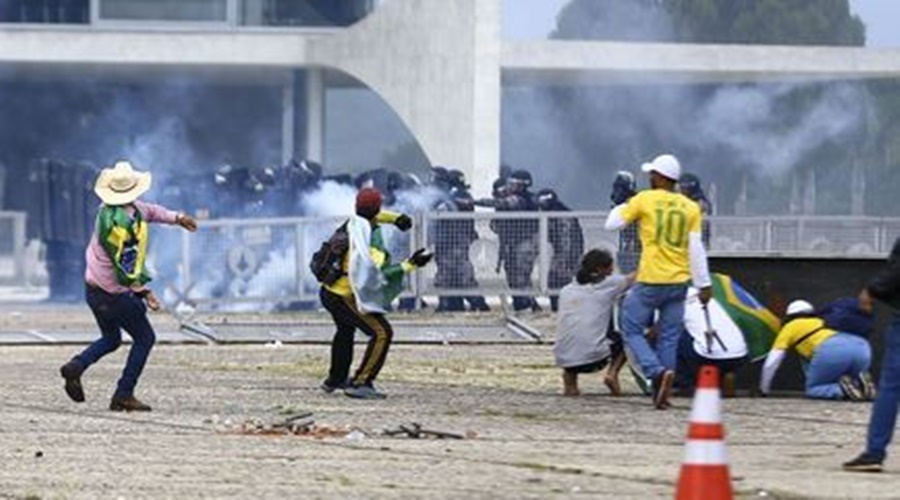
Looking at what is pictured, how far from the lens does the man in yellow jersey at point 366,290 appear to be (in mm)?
20266

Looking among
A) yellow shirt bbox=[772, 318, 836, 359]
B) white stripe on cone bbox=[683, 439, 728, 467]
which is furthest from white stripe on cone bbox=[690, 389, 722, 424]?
yellow shirt bbox=[772, 318, 836, 359]

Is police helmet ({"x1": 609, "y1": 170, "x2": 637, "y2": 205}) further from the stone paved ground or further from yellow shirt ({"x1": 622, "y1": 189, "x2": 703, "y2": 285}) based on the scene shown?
yellow shirt ({"x1": 622, "y1": 189, "x2": 703, "y2": 285})

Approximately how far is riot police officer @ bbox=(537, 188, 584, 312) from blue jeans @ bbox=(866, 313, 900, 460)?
651 inches

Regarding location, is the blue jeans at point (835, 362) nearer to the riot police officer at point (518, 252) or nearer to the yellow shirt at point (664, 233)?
the yellow shirt at point (664, 233)

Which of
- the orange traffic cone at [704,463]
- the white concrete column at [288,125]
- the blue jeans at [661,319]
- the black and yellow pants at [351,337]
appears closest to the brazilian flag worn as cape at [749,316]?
the blue jeans at [661,319]

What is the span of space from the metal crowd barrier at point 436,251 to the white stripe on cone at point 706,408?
740 inches

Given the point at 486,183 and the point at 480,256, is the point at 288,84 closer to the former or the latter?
the point at 486,183

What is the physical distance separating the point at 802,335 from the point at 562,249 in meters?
11.4

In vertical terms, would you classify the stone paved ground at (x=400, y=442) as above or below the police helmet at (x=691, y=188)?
below

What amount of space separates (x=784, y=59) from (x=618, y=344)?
97.3 feet

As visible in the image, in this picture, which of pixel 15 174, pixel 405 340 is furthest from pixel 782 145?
pixel 405 340

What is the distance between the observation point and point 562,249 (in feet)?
103

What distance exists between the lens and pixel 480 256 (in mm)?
31656

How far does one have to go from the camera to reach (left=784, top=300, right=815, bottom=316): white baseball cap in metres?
20.4
